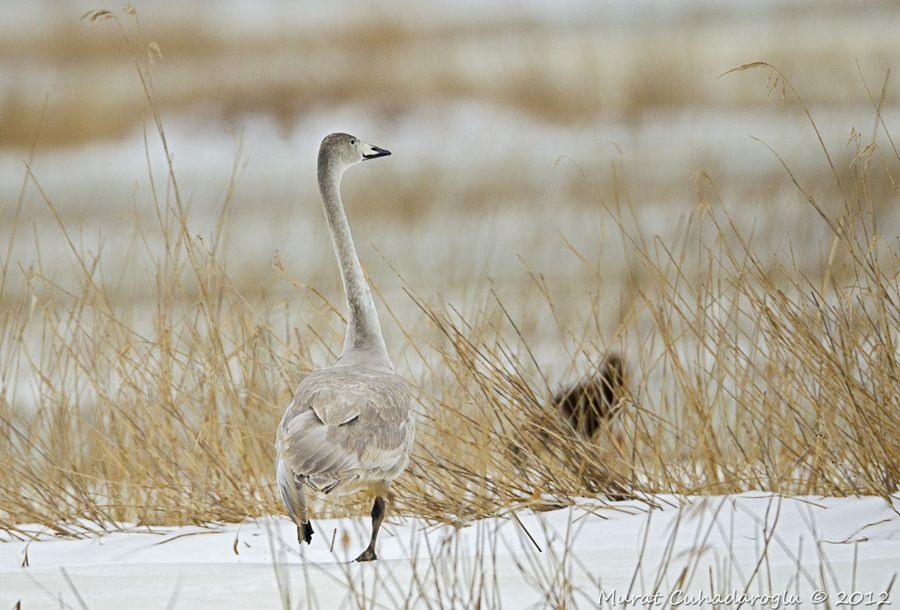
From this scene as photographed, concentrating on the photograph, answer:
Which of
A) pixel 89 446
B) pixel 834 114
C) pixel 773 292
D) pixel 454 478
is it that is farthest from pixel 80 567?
pixel 834 114

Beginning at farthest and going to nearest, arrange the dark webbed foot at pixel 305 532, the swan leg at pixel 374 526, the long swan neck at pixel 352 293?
the long swan neck at pixel 352 293 < the swan leg at pixel 374 526 < the dark webbed foot at pixel 305 532

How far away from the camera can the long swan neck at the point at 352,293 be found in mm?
2068

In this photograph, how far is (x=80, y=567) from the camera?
1.85m

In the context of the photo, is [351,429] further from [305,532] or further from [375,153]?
[375,153]

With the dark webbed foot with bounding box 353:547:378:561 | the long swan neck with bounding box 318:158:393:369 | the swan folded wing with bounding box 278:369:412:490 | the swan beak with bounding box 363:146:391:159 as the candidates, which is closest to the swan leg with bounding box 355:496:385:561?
the dark webbed foot with bounding box 353:547:378:561

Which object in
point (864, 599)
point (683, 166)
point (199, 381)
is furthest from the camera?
point (683, 166)

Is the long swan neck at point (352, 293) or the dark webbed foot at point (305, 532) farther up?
the long swan neck at point (352, 293)

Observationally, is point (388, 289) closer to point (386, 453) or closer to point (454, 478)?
point (454, 478)

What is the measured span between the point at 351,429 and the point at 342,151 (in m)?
0.71

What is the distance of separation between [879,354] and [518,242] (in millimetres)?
2997

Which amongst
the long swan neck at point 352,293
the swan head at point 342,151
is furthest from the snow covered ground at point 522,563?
the swan head at point 342,151

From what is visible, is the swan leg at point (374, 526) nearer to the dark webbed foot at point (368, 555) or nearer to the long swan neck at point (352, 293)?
the dark webbed foot at point (368, 555)

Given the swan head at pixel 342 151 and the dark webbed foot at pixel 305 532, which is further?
the swan head at pixel 342 151

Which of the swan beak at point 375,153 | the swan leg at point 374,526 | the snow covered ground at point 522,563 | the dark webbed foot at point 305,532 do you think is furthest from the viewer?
the swan beak at point 375,153
